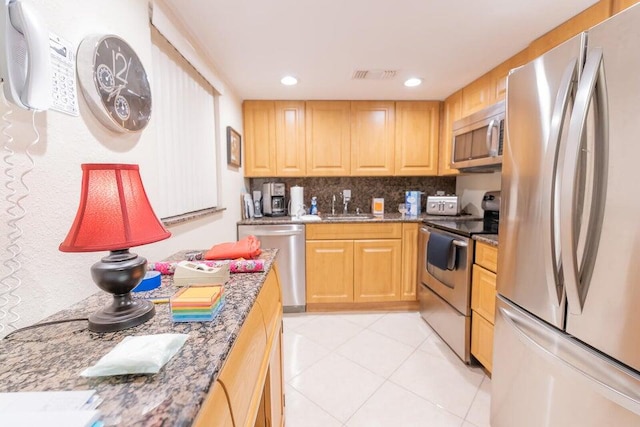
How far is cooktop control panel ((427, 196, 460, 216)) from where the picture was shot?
2.76m

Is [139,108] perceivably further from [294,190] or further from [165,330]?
[294,190]

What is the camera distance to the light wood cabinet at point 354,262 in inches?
105

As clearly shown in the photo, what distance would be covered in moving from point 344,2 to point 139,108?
1077 mm

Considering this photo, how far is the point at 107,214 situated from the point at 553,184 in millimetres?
1343

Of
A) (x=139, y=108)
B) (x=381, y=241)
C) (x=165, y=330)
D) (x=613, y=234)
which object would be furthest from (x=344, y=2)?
(x=381, y=241)

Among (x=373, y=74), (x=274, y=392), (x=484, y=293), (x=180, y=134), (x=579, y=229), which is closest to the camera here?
(x=579, y=229)

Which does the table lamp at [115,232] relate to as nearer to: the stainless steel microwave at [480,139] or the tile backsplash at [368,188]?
the stainless steel microwave at [480,139]

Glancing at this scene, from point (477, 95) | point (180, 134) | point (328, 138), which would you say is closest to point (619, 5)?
point (477, 95)

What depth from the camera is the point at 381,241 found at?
2.69m

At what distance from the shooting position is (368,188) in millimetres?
3258

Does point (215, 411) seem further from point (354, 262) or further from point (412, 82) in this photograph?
point (412, 82)

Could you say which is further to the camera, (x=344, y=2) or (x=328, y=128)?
(x=328, y=128)

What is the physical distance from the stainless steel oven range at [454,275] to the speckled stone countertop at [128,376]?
1.71 m

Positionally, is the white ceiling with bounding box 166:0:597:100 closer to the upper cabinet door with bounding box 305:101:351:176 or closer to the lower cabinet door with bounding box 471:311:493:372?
the upper cabinet door with bounding box 305:101:351:176
